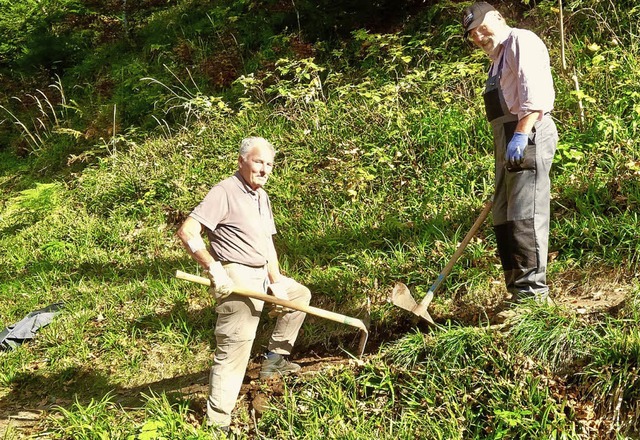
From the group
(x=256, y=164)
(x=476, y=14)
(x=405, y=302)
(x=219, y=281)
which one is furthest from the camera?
(x=405, y=302)

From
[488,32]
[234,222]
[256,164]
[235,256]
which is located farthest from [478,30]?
[235,256]

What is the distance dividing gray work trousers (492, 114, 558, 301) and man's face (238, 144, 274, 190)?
1.59m

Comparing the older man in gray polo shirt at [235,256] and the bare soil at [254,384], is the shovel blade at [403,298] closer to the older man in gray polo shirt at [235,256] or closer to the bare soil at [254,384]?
the bare soil at [254,384]

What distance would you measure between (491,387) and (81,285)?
4807 mm

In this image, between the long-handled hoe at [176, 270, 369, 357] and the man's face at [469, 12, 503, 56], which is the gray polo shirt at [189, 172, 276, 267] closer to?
the long-handled hoe at [176, 270, 369, 357]

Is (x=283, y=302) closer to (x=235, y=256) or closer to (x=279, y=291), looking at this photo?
(x=279, y=291)

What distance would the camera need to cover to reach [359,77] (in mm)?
7871

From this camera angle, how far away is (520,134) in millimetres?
3686

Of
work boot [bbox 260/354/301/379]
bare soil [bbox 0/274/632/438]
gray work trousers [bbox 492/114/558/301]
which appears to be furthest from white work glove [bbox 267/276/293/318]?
gray work trousers [bbox 492/114/558/301]

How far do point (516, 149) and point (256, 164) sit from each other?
1.69 metres

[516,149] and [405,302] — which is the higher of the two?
[516,149]

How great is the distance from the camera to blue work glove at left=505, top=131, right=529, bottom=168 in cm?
367

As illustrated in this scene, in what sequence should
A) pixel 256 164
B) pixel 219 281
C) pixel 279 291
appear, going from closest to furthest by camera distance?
pixel 219 281, pixel 256 164, pixel 279 291

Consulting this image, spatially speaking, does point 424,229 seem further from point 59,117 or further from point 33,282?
point 59,117
